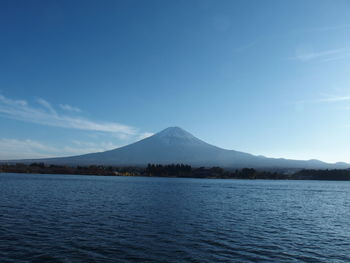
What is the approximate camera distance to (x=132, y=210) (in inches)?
1606

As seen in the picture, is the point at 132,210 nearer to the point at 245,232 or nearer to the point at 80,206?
the point at 80,206

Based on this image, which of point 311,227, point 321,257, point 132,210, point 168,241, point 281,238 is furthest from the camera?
point 132,210

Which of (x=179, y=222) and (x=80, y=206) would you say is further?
(x=80, y=206)

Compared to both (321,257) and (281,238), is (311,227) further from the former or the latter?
(321,257)

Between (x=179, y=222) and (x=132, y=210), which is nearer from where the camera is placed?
(x=179, y=222)

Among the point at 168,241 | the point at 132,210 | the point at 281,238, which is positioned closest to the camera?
the point at 168,241

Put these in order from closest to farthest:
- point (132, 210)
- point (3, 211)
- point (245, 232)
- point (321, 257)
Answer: point (321, 257), point (245, 232), point (3, 211), point (132, 210)

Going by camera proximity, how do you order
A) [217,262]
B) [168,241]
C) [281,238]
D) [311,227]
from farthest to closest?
[311,227] < [281,238] < [168,241] < [217,262]

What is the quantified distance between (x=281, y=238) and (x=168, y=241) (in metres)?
10.1

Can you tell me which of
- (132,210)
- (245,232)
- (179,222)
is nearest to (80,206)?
(132,210)

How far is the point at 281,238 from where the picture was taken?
26.8 m

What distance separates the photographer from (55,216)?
33.8 m

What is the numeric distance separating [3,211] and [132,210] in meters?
15.2

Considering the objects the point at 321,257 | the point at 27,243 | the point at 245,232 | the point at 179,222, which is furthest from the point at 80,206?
the point at 321,257
